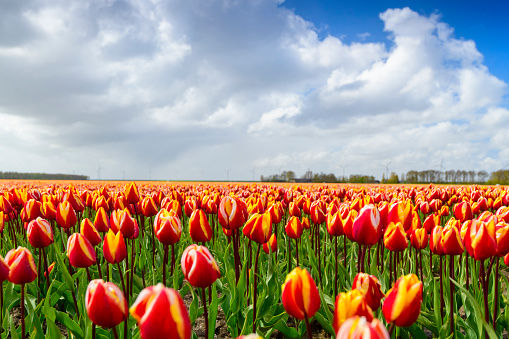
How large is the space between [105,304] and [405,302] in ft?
4.57

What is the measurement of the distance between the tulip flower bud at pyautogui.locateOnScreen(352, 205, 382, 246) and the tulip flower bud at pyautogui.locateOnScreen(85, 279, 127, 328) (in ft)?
6.01

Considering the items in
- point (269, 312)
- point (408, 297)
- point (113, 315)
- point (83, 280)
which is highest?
point (408, 297)

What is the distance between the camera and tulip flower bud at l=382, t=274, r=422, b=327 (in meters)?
1.61

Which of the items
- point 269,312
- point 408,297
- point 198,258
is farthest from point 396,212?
point 198,258

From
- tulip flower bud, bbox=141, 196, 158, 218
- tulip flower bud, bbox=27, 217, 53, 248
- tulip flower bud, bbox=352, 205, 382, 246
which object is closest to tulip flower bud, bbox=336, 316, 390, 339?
tulip flower bud, bbox=352, 205, 382, 246

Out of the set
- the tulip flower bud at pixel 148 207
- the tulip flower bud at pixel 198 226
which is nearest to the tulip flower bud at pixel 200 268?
the tulip flower bud at pixel 198 226

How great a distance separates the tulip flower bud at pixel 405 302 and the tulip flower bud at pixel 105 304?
127 centimetres

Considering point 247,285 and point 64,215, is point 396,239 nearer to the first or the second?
point 247,285

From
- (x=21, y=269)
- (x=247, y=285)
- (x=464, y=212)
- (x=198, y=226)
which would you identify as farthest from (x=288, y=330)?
(x=464, y=212)

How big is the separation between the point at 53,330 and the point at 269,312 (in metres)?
2.01

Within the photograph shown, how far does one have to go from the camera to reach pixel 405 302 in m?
1.61

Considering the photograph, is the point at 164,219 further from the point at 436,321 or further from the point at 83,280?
the point at 436,321

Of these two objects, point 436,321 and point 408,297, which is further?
point 436,321

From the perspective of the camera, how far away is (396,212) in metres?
3.61
